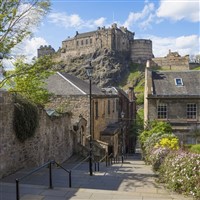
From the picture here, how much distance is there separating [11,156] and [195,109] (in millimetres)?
20985

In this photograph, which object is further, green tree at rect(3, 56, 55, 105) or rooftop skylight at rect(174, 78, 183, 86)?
rooftop skylight at rect(174, 78, 183, 86)

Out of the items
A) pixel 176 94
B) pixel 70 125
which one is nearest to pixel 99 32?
pixel 176 94

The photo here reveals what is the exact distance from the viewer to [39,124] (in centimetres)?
1466

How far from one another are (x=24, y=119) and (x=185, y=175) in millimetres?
6830

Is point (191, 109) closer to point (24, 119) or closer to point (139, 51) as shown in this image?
point (24, 119)

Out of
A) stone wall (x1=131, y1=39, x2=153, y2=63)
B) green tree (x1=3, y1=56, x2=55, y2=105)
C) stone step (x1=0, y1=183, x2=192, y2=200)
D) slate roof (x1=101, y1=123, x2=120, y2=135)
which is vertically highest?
stone wall (x1=131, y1=39, x2=153, y2=63)

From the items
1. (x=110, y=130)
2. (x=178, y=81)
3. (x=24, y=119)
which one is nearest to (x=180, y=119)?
(x=178, y=81)

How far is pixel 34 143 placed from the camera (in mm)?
14141

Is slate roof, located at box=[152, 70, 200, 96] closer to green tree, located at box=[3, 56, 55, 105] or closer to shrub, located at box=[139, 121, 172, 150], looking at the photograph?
shrub, located at box=[139, 121, 172, 150]

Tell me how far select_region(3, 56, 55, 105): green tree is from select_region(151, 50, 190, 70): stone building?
90416 millimetres

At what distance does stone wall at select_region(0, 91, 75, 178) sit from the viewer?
1112 cm

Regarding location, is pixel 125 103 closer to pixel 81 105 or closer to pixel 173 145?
pixel 81 105

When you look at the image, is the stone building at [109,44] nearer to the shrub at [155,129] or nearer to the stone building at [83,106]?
the stone building at [83,106]

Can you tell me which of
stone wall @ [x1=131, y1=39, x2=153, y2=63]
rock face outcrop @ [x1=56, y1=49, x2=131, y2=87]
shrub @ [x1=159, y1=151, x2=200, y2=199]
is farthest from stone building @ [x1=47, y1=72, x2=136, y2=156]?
stone wall @ [x1=131, y1=39, x2=153, y2=63]
